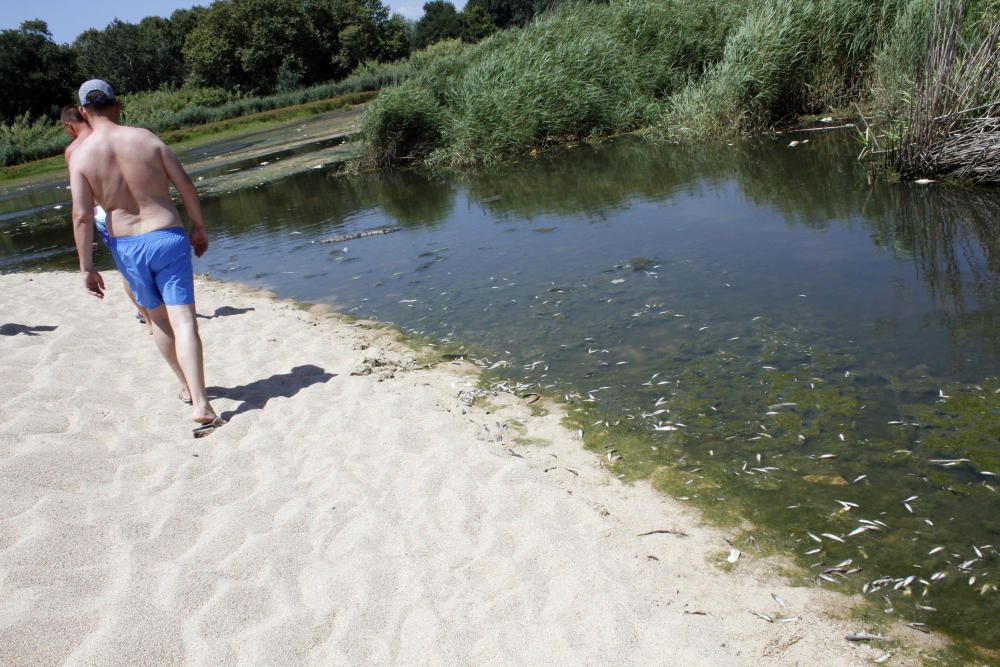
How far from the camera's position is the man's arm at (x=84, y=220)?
16.9 feet

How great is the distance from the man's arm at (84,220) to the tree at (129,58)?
9334cm

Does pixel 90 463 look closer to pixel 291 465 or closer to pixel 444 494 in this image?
pixel 291 465

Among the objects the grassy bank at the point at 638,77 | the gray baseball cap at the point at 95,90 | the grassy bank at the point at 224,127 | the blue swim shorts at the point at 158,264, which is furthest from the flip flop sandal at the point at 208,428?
the grassy bank at the point at 224,127

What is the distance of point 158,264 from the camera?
5.30m

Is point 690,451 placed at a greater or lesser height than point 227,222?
lesser

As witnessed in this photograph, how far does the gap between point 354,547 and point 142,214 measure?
120 inches

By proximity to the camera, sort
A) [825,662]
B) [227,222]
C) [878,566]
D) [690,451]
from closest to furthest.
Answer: [825,662] < [878,566] < [690,451] < [227,222]

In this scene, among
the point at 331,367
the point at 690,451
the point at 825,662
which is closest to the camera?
the point at 825,662

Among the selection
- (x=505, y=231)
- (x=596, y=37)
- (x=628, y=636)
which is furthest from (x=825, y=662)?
(x=596, y=37)

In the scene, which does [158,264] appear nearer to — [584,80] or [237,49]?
[584,80]

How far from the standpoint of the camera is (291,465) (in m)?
4.72

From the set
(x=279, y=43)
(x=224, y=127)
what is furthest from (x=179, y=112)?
(x=279, y=43)

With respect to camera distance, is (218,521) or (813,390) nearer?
(218,521)

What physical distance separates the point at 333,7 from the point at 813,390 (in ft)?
317
